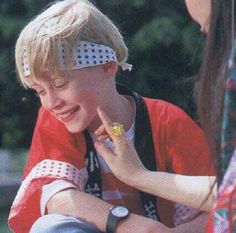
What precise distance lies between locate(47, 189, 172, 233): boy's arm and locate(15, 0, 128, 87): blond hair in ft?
1.17

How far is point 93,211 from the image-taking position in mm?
2709

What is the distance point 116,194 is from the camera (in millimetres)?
2855

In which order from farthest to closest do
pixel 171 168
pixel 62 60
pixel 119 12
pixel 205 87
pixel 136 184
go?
1. pixel 119 12
2. pixel 171 168
3. pixel 62 60
4. pixel 136 184
5. pixel 205 87

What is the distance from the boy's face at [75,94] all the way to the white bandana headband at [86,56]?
0.07 feet

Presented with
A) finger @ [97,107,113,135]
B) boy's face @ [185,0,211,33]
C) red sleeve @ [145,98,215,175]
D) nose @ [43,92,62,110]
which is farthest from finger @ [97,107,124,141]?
boy's face @ [185,0,211,33]

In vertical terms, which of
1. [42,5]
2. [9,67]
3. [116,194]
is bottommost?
[9,67]

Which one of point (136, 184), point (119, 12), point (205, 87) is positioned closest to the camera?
point (205, 87)

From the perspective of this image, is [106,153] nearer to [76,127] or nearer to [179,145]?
[76,127]

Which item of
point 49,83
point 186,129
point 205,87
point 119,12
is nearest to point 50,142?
point 49,83

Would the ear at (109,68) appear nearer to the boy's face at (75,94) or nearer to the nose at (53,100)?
the boy's face at (75,94)

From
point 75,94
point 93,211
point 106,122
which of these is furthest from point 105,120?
point 93,211

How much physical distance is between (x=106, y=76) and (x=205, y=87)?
888 mm

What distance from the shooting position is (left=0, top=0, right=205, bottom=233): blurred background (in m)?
5.14

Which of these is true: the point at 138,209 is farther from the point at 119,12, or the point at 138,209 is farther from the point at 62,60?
the point at 119,12
